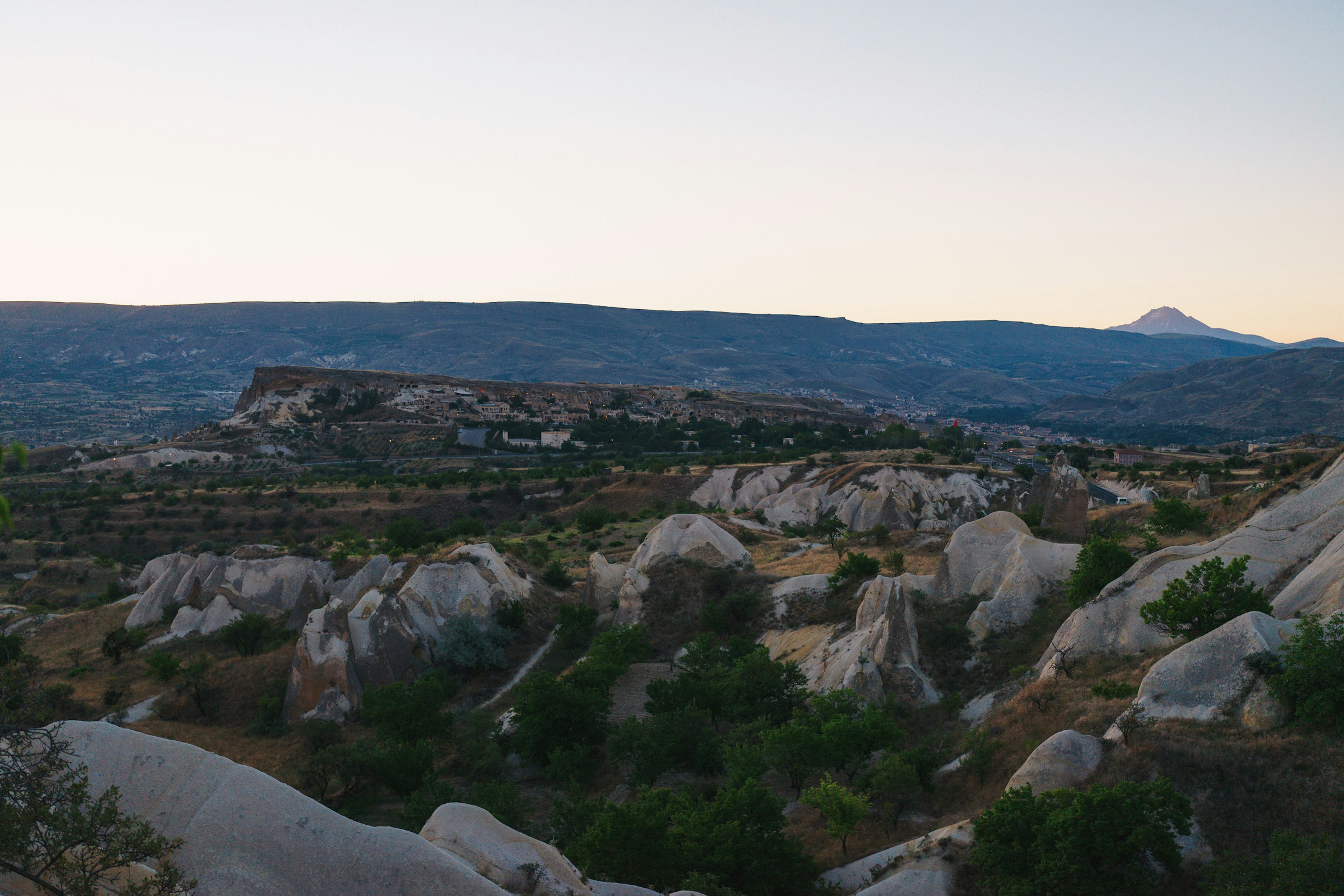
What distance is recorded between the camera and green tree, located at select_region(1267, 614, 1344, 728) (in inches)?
638

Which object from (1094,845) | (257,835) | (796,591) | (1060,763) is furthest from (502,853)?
(796,591)

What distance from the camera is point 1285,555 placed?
24469mm

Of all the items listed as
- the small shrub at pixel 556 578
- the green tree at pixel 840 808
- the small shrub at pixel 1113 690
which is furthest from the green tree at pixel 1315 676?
the small shrub at pixel 556 578

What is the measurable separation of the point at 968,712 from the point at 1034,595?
676 centimetres

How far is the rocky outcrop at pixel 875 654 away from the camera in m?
28.0

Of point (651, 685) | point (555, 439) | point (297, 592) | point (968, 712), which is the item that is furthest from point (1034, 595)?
point (555, 439)

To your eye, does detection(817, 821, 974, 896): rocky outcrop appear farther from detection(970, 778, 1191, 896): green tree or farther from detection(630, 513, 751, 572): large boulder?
detection(630, 513, 751, 572): large boulder

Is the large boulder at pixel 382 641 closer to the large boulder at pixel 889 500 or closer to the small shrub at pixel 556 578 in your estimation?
the small shrub at pixel 556 578

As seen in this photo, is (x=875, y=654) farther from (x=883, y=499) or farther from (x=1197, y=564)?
(x=883, y=499)

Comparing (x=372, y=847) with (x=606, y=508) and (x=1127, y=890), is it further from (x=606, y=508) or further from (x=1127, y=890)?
(x=606, y=508)

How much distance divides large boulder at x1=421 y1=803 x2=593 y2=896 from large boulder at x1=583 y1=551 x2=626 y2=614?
29.7 m

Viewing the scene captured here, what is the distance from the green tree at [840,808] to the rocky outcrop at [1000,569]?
12592 millimetres

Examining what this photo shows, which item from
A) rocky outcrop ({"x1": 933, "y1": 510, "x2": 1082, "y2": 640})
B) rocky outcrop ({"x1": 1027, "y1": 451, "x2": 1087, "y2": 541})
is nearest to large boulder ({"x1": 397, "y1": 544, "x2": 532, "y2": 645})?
rocky outcrop ({"x1": 933, "y1": 510, "x2": 1082, "y2": 640})

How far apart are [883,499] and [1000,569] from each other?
40.6 metres
